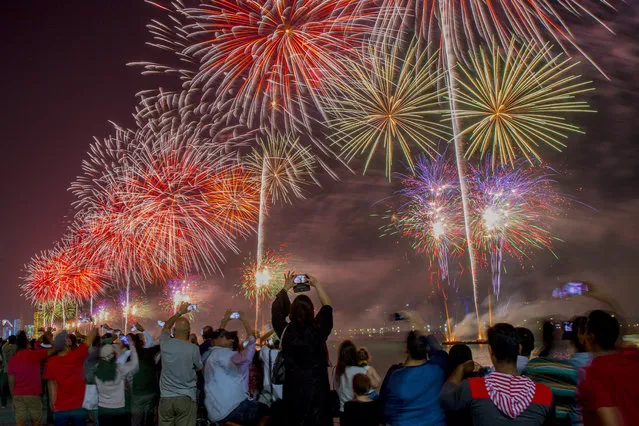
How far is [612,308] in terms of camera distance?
5.23 meters

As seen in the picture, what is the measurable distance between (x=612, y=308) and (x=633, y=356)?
4.32 feet

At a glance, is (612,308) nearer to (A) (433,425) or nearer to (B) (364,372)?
(A) (433,425)

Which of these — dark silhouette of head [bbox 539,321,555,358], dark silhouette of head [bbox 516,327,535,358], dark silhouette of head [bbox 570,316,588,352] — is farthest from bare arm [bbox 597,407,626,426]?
dark silhouette of head [bbox 516,327,535,358]

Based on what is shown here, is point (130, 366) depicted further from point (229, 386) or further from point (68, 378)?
point (229, 386)

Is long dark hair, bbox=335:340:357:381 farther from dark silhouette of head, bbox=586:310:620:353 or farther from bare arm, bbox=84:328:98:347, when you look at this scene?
dark silhouette of head, bbox=586:310:620:353

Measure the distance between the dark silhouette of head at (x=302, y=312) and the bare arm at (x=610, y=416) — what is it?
2773 mm

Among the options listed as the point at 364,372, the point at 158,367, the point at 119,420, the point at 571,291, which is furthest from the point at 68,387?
the point at 571,291

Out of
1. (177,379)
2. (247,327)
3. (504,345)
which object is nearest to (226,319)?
(247,327)

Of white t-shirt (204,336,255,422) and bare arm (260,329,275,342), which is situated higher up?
bare arm (260,329,275,342)

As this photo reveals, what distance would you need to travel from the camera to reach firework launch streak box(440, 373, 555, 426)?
4.04 metres

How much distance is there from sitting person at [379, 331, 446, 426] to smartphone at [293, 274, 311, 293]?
4.87 ft

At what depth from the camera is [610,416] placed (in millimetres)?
3770

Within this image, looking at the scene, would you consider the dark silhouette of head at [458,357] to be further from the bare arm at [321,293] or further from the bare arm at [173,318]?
the bare arm at [173,318]

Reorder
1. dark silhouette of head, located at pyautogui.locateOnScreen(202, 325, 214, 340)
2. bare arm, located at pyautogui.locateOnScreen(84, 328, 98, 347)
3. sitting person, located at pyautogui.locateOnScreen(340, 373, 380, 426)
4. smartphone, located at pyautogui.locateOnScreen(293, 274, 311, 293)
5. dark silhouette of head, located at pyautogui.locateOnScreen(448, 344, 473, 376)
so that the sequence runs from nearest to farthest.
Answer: dark silhouette of head, located at pyautogui.locateOnScreen(448, 344, 473, 376) < smartphone, located at pyautogui.locateOnScreen(293, 274, 311, 293) < sitting person, located at pyautogui.locateOnScreen(340, 373, 380, 426) < bare arm, located at pyautogui.locateOnScreen(84, 328, 98, 347) < dark silhouette of head, located at pyautogui.locateOnScreen(202, 325, 214, 340)
